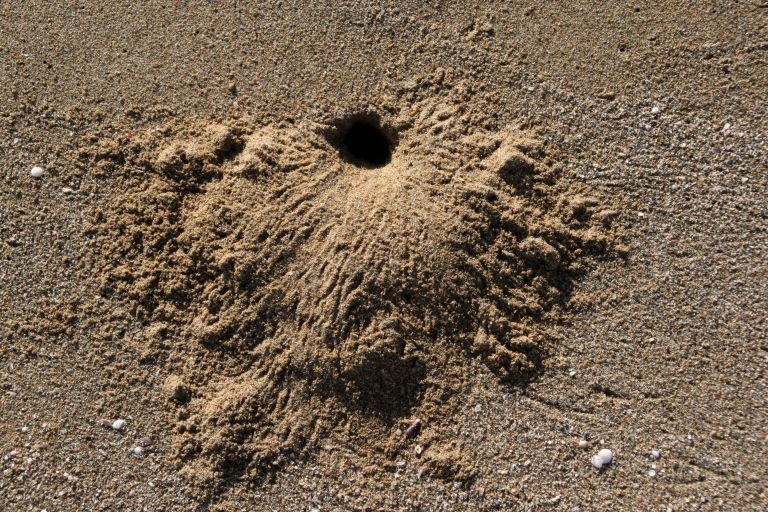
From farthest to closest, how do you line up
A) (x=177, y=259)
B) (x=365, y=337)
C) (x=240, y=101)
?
(x=240, y=101)
(x=177, y=259)
(x=365, y=337)

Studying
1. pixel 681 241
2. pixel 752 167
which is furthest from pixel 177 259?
pixel 752 167

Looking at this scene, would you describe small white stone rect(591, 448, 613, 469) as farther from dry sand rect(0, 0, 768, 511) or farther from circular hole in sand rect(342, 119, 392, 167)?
A: circular hole in sand rect(342, 119, 392, 167)

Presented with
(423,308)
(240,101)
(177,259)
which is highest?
(240,101)

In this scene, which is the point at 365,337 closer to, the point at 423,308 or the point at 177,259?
the point at 423,308

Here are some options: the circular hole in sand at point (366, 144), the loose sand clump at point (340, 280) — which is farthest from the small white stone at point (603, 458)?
the circular hole in sand at point (366, 144)

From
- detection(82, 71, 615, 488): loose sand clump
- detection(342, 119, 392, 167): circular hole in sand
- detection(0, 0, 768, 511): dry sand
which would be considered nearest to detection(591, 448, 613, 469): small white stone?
detection(0, 0, 768, 511): dry sand

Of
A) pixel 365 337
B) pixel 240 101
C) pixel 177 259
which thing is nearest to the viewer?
pixel 365 337

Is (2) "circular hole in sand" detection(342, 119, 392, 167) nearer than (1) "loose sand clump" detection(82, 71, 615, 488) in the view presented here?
No
